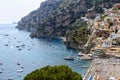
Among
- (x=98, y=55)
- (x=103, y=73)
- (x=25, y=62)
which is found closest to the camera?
(x=103, y=73)

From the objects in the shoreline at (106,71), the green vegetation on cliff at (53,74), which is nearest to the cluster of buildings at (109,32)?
the shoreline at (106,71)

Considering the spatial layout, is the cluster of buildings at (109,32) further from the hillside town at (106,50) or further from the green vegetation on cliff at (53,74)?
the green vegetation on cliff at (53,74)

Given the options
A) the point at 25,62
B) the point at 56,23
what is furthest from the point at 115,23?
the point at 56,23

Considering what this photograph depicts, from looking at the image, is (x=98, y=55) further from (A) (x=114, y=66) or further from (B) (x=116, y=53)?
(A) (x=114, y=66)

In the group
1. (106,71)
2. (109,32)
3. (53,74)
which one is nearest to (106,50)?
(106,71)

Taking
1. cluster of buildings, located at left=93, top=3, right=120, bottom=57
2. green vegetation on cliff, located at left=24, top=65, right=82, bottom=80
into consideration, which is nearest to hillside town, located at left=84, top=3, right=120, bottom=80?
cluster of buildings, located at left=93, top=3, right=120, bottom=57

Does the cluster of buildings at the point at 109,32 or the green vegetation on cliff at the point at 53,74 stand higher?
the green vegetation on cliff at the point at 53,74

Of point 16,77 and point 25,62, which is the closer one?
point 16,77

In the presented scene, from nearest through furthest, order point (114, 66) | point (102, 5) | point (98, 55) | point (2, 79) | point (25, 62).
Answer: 1. point (114, 66)
2. point (98, 55)
3. point (2, 79)
4. point (25, 62)
5. point (102, 5)

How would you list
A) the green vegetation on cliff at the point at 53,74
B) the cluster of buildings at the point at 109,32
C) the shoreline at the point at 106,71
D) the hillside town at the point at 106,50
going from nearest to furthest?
the green vegetation on cliff at the point at 53,74, the shoreline at the point at 106,71, the hillside town at the point at 106,50, the cluster of buildings at the point at 109,32
